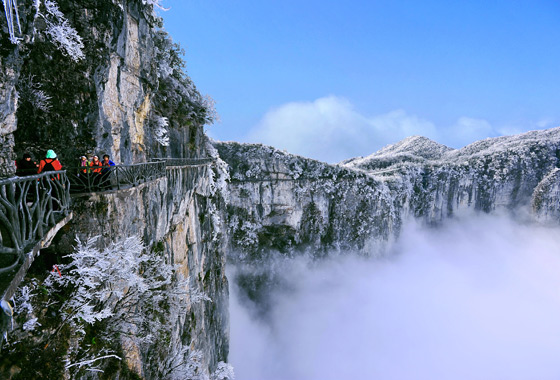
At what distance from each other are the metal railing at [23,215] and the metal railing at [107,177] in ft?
2.88

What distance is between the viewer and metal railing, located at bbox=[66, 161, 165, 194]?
6728 mm

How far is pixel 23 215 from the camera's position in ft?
12.8

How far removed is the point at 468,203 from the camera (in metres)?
61.1

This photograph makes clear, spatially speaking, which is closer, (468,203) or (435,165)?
(435,165)

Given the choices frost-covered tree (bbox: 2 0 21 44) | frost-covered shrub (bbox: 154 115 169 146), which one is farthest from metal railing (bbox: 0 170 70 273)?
frost-covered shrub (bbox: 154 115 169 146)

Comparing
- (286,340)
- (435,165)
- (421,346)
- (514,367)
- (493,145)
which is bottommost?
(514,367)

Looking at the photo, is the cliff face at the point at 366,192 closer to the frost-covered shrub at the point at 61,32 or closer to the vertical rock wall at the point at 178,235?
the vertical rock wall at the point at 178,235

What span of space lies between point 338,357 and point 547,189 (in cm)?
5916

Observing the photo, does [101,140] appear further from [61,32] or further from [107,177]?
[61,32]

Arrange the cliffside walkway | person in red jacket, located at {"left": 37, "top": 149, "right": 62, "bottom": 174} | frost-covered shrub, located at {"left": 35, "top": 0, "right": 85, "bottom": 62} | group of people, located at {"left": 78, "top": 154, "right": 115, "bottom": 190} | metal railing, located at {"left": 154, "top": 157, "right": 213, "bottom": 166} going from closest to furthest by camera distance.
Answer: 1. the cliffside walkway
2. person in red jacket, located at {"left": 37, "top": 149, "right": 62, "bottom": 174}
3. group of people, located at {"left": 78, "top": 154, "right": 115, "bottom": 190}
4. frost-covered shrub, located at {"left": 35, "top": 0, "right": 85, "bottom": 62}
5. metal railing, located at {"left": 154, "top": 157, "right": 213, "bottom": 166}

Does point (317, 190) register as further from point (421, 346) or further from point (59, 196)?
point (59, 196)

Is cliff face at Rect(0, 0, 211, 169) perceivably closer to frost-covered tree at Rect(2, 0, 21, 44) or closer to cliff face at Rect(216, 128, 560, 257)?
frost-covered tree at Rect(2, 0, 21, 44)

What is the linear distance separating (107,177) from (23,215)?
409 centimetres

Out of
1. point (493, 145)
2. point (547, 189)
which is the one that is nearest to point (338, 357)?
point (547, 189)
